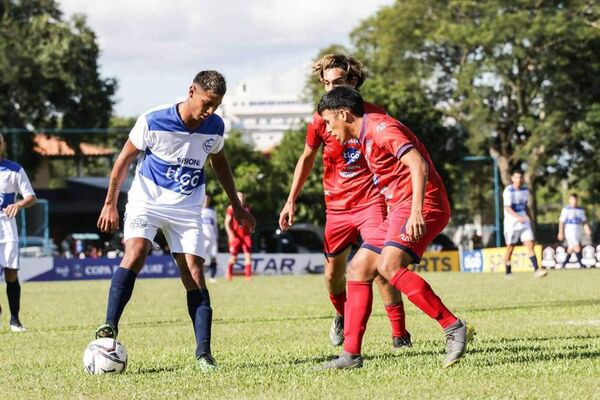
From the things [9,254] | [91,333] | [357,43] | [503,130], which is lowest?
[91,333]

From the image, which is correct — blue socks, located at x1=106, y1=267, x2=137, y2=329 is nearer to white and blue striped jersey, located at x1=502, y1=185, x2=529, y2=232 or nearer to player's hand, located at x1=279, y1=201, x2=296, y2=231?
player's hand, located at x1=279, y1=201, x2=296, y2=231

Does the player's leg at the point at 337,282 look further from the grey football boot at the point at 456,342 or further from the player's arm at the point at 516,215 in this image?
the player's arm at the point at 516,215

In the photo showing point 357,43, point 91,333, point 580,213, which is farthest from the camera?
point 357,43

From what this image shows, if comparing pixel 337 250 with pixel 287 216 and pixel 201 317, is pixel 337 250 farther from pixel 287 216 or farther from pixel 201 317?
pixel 201 317

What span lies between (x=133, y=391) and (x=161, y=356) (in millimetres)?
2140

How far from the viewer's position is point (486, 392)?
20.3ft

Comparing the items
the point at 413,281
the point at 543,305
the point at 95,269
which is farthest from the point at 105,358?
the point at 95,269

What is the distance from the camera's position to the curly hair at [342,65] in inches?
348

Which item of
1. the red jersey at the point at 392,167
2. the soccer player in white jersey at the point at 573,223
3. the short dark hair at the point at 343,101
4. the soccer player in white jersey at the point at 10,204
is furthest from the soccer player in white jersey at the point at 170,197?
the soccer player in white jersey at the point at 573,223

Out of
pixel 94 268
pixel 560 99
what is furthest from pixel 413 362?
pixel 560 99

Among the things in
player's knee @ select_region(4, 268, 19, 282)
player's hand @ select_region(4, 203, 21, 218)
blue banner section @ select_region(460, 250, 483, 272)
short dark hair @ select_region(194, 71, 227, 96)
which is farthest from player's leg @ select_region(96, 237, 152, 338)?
blue banner section @ select_region(460, 250, 483, 272)

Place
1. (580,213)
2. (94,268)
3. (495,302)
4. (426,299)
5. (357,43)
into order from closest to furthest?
(426,299)
(495,302)
(580,213)
(94,268)
(357,43)

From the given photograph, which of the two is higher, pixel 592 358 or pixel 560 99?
pixel 560 99

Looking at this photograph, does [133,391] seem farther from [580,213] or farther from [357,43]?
[357,43]
